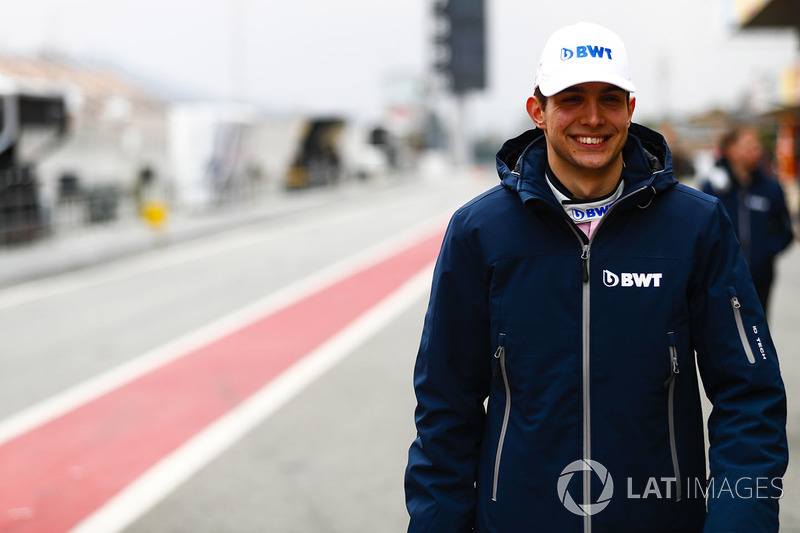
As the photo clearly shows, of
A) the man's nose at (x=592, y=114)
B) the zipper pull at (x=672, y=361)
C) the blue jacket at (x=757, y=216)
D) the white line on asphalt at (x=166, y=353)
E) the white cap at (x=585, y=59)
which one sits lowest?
the white line on asphalt at (x=166, y=353)

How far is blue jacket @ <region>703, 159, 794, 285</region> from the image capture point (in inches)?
269

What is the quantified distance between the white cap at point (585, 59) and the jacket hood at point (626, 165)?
183 millimetres

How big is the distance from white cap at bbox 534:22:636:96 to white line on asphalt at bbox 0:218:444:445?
19.6 ft

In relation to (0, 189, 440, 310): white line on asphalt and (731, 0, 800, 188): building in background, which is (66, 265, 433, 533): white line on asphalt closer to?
(0, 189, 440, 310): white line on asphalt

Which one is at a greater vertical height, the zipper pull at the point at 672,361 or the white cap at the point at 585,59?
the white cap at the point at 585,59

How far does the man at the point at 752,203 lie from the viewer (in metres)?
6.82

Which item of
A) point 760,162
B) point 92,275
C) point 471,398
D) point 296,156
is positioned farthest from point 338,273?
point 296,156

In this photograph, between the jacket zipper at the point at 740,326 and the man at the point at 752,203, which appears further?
the man at the point at 752,203

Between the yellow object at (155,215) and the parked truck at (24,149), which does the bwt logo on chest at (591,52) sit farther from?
the yellow object at (155,215)

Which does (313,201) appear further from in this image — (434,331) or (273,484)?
(434,331)

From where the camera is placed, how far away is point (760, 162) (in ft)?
22.6

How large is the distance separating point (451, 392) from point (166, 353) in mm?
8030

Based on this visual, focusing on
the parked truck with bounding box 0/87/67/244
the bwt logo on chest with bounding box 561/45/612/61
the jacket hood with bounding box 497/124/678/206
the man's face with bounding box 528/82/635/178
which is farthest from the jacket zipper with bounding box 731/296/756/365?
the parked truck with bounding box 0/87/67/244

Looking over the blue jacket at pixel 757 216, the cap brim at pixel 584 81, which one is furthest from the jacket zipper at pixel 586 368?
the blue jacket at pixel 757 216
